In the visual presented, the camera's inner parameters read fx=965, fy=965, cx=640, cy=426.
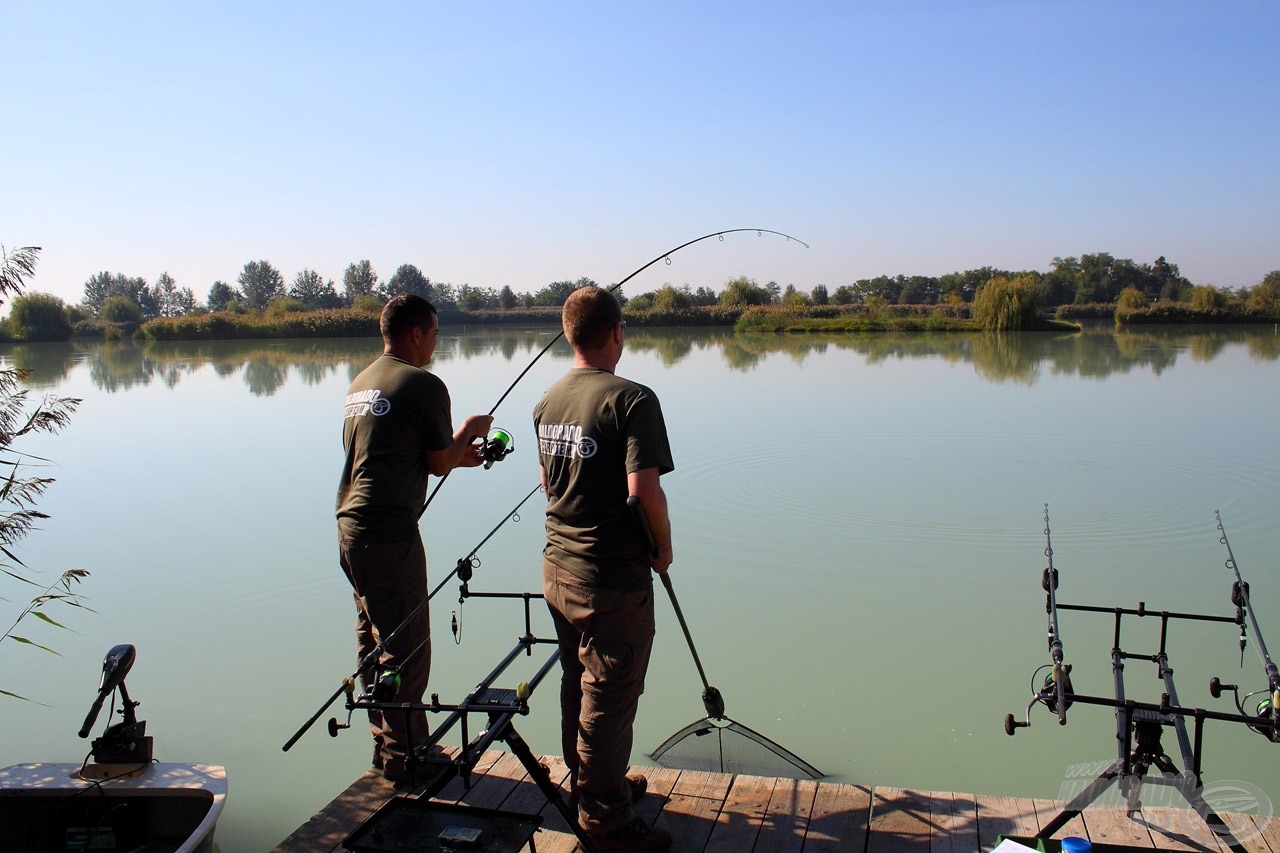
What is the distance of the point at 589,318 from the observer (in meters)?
2.36

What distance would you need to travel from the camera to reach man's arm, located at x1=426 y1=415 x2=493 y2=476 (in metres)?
2.84

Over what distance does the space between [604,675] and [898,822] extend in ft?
3.03

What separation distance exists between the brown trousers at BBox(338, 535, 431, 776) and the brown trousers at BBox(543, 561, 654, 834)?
23.4 inches

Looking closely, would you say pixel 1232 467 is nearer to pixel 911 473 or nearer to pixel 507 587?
pixel 911 473

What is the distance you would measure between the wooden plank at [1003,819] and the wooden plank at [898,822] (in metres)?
0.13

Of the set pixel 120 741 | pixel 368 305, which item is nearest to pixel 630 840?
pixel 120 741

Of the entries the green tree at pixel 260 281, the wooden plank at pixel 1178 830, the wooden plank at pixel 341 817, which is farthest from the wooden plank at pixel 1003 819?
the green tree at pixel 260 281

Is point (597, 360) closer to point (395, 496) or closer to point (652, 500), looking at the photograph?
point (652, 500)

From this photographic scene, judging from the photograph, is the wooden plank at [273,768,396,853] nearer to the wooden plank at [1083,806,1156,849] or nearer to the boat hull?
the boat hull

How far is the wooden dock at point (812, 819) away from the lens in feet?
7.89

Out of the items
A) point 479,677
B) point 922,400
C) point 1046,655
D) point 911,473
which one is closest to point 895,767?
point 1046,655

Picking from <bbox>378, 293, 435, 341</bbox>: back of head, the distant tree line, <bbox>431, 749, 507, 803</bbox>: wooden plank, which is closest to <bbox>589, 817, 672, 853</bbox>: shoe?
<bbox>431, 749, 507, 803</bbox>: wooden plank

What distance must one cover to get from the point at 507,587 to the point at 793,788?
9.98 feet

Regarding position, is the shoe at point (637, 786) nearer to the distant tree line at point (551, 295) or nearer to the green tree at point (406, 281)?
the distant tree line at point (551, 295)
